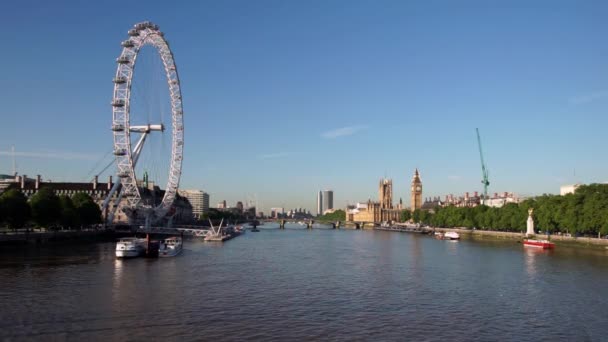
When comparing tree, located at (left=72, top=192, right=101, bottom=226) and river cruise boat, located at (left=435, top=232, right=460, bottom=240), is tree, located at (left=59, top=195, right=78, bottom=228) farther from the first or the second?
river cruise boat, located at (left=435, top=232, right=460, bottom=240)

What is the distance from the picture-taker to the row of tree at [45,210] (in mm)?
73375

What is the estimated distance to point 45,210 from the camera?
81.2 meters

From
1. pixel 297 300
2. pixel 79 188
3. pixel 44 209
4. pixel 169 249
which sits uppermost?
pixel 79 188

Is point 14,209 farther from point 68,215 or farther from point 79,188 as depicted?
point 79,188

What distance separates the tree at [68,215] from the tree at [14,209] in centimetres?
1194

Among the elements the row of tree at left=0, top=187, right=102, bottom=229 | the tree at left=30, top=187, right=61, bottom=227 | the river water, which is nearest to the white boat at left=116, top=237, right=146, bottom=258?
the river water

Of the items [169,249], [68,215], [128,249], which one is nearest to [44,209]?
[68,215]

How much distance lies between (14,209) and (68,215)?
1619 centimetres

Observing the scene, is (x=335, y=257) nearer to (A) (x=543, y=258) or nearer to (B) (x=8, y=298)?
(A) (x=543, y=258)

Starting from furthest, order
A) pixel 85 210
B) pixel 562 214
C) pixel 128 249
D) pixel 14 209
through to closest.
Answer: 1. pixel 85 210
2. pixel 562 214
3. pixel 14 209
4. pixel 128 249

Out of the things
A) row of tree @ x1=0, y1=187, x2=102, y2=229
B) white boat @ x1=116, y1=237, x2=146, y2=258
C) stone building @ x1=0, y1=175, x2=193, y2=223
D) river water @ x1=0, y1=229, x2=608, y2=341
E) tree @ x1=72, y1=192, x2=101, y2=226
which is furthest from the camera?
stone building @ x1=0, y1=175, x2=193, y2=223

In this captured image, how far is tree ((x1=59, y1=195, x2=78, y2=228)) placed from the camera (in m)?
88.6

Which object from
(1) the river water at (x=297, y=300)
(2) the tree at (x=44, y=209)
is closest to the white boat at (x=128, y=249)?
(1) the river water at (x=297, y=300)

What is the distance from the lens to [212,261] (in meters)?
60.4
